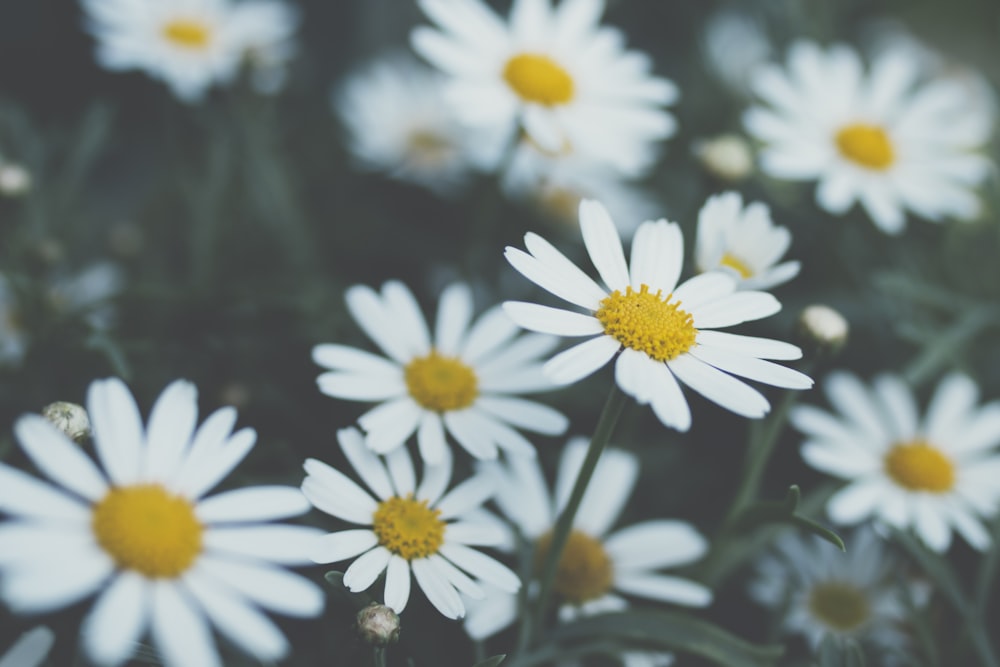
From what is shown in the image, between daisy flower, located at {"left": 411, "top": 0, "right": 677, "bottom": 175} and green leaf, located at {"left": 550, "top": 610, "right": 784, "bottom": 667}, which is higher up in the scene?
daisy flower, located at {"left": 411, "top": 0, "right": 677, "bottom": 175}

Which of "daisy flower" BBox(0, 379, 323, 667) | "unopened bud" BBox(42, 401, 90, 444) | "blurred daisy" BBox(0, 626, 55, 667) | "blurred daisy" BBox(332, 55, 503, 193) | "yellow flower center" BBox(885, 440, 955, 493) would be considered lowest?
"blurred daisy" BBox(0, 626, 55, 667)

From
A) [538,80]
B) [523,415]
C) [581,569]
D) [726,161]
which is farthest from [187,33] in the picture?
[581,569]

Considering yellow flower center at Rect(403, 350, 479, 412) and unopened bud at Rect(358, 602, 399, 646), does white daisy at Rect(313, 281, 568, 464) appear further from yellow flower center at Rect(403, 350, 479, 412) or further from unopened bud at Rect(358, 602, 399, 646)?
unopened bud at Rect(358, 602, 399, 646)

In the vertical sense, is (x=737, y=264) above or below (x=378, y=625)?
above

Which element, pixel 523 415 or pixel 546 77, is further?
pixel 546 77

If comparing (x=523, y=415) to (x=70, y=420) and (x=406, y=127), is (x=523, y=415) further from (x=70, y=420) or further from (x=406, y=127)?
(x=406, y=127)

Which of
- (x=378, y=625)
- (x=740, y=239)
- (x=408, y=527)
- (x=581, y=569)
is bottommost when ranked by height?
(x=378, y=625)

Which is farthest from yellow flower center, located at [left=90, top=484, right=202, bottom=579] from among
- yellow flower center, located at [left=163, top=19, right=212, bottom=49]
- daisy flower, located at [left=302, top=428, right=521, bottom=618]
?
yellow flower center, located at [left=163, top=19, right=212, bottom=49]
